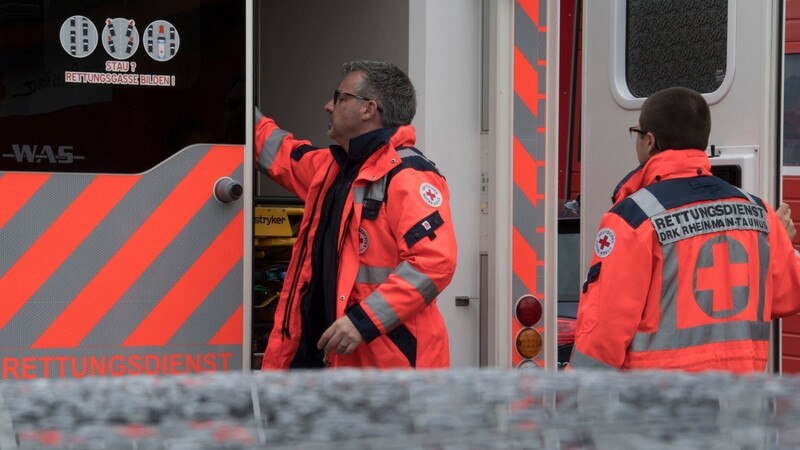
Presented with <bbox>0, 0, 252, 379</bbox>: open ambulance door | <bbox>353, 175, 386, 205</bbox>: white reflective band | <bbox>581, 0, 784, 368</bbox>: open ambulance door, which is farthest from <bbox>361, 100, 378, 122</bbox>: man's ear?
<bbox>581, 0, 784, 368</bbox>: open ambulance door

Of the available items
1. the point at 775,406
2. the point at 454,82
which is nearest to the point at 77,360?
the point at 454,82

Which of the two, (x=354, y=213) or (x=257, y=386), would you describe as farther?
(x=354, y=213)

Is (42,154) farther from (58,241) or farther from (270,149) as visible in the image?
(270,149)

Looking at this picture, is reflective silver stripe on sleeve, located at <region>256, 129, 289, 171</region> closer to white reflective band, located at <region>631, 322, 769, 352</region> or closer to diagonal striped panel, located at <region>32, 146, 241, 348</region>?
diagonal striped panel, located at <region>32, 146, 241, 348</region>

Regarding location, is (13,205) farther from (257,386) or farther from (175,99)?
(257,386)

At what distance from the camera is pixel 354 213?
3244 mm

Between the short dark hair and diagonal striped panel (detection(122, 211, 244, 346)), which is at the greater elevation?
the short dark hair

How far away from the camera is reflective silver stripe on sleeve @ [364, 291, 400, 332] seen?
3137 mm

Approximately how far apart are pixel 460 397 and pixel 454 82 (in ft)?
8.18

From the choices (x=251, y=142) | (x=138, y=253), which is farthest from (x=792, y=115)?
(x=138, y=253)

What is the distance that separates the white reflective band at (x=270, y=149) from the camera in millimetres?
3572

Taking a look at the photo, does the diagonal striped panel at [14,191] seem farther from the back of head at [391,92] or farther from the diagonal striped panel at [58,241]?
the back of head at [391,92]

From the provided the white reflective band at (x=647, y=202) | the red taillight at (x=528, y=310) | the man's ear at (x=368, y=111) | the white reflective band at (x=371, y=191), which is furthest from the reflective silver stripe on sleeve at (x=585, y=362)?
the man's ear at (x=368, y=111)

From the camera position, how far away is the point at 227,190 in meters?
3.12
